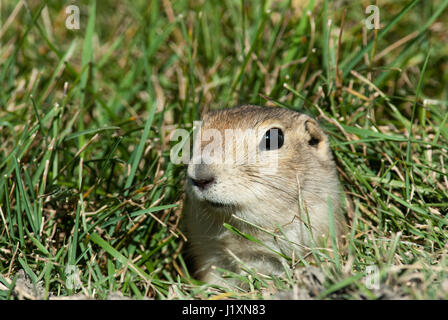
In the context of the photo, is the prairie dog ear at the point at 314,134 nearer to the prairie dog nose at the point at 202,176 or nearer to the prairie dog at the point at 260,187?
the prairie dog at the point at 260,187

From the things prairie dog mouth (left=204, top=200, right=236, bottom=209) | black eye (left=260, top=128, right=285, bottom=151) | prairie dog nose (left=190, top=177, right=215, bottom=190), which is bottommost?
prairie dog mouth (left=204, top=200, right=236, bottom=209)

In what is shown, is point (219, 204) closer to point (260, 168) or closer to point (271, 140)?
point (260, 168)

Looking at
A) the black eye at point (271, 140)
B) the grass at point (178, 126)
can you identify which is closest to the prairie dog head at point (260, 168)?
the black eye at point (271, 140)

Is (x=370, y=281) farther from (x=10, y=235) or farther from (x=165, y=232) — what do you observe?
(x=10, y=235)

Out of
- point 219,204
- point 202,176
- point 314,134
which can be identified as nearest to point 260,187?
point 219,204

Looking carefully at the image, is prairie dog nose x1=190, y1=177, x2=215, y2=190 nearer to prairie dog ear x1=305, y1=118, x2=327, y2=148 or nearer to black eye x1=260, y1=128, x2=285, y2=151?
black eye x1=260, y1=128, x2=285, y2=151

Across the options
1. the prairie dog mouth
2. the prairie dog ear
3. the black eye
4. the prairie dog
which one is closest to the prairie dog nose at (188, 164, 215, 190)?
the prairie dog

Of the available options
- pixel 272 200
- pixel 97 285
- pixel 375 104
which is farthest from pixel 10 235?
pixel 375 104
